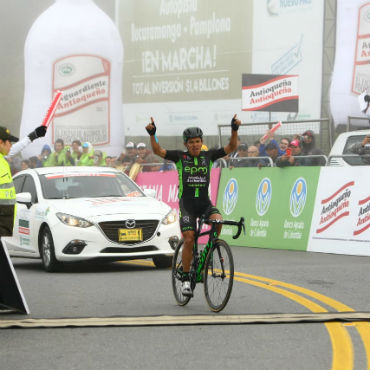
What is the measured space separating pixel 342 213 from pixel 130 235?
4.14 metres

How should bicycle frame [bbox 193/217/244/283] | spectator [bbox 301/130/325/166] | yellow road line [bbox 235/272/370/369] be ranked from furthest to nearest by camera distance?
spectator [bbox 301/130/325/166] → bicycle frame [bbox 193/217/244/283] → yellow road line [bbox 235/272/370/369]

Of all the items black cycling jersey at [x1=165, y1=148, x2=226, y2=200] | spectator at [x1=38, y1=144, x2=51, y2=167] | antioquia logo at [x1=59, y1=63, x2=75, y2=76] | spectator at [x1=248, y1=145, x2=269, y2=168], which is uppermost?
antioquia logo at [x1=59, y1=63, x2=75, y2=76]

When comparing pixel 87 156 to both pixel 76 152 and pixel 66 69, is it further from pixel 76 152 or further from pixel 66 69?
pixel 66 69

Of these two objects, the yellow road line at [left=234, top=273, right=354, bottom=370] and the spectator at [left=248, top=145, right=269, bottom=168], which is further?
the spectator at [left=248, top=145, right=269, bottom=168]

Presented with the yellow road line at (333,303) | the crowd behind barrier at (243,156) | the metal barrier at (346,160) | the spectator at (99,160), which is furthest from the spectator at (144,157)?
the yellow road line at (333,303)

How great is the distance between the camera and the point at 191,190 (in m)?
10.2

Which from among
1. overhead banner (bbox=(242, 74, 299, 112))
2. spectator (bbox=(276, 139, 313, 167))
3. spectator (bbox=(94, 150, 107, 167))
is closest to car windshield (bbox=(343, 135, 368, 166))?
spectator (bbox=(276, 139, 313, 167))

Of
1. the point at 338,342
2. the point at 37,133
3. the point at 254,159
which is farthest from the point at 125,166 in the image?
the point at 338,342

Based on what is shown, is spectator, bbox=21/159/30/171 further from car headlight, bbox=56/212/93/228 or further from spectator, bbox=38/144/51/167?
car headlight, bbox=56/212/93/228

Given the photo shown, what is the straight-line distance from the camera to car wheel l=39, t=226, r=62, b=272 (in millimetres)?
14281

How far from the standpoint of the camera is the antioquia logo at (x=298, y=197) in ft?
58.4

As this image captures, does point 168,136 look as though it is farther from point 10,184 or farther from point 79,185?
point 10,184

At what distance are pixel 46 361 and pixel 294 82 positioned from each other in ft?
55.4

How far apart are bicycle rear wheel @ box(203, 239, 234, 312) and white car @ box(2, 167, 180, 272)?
13.9ft
